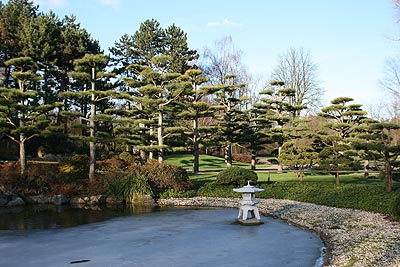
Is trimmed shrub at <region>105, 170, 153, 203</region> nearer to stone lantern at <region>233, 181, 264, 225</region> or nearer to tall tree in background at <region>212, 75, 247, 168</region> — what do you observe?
stone lantern at <region>233, 181, 264, 225</region>

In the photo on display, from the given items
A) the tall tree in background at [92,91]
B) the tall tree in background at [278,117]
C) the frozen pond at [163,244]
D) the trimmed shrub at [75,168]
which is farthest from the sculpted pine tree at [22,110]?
the tall tree in background at [278,117]

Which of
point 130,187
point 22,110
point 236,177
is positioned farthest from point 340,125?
point 22,110

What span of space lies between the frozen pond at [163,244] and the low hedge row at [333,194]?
271 cm

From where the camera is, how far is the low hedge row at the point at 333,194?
10.9 meters

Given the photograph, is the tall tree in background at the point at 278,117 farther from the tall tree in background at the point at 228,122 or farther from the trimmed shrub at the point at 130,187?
the trimmed shrub at the point at 130,187

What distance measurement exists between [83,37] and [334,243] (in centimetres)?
1996

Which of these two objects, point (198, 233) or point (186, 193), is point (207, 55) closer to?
point (186, 193)

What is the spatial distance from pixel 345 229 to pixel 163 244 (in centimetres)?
388

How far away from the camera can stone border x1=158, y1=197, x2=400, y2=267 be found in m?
6.00

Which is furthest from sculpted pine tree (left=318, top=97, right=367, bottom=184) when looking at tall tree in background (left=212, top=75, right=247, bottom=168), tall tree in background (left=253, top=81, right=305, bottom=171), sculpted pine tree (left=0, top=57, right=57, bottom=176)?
sculpted pine tree (left=0, top=57, right=57, bottom=176)

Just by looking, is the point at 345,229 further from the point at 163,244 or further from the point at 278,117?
the point at 278,117

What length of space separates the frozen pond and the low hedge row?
2710 mm

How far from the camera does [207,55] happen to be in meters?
36.4

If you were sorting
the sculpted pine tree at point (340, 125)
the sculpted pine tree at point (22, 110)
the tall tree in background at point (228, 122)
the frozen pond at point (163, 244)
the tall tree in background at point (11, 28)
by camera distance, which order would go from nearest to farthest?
the frozen pond at point (163, 244) → the sculpted pine tree at point (22, 110) → the sculpted pine tree at point (340, 125) → the tall tree in background at point (11, 28) → the tall tree in background at point (228, 122)
